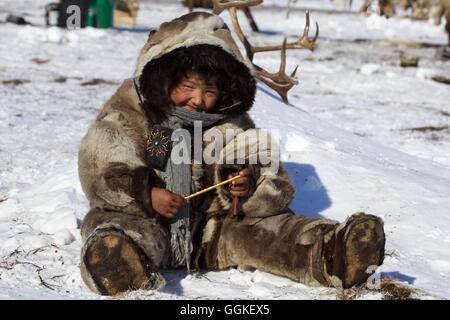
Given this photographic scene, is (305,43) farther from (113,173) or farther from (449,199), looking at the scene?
(113,173)

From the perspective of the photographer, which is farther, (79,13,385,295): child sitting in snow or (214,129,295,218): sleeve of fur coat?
(214,129,295,218): sleeve of fur coat

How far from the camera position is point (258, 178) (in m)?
3.23

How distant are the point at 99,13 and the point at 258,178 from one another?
11.9 metres

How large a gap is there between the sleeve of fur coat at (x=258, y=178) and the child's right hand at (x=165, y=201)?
29 cm

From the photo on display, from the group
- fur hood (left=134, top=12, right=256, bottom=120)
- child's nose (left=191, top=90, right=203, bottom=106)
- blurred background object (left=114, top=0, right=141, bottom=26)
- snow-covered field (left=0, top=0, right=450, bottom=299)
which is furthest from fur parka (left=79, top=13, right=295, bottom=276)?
blurred background object (left=114, top=0, right=141, bottom=26)

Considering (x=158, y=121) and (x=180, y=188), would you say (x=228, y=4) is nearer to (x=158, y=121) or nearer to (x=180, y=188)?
(x=158, y=121)

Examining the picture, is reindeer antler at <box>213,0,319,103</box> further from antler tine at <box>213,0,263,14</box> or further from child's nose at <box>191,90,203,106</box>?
child's nose at <box>191,90,203,106</box>

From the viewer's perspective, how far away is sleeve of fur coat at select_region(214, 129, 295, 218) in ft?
10.4

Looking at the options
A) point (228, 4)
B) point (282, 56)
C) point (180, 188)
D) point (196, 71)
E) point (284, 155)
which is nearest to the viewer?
point (180, 188)

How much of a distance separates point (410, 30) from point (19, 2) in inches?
415

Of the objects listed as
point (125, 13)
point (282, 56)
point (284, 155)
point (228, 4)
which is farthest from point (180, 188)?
point (125, 13)

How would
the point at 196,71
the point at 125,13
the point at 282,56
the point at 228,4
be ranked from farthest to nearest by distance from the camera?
the point at 125,13, the point at 228,4, the point at 282,56, the point at 196,71

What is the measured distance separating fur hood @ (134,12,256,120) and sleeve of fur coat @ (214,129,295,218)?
0.17 m

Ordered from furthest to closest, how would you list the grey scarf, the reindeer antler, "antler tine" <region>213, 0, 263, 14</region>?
"antler tine" <region>213, 0, 263, 14</region> → the reindeer antler → the grey scarf
